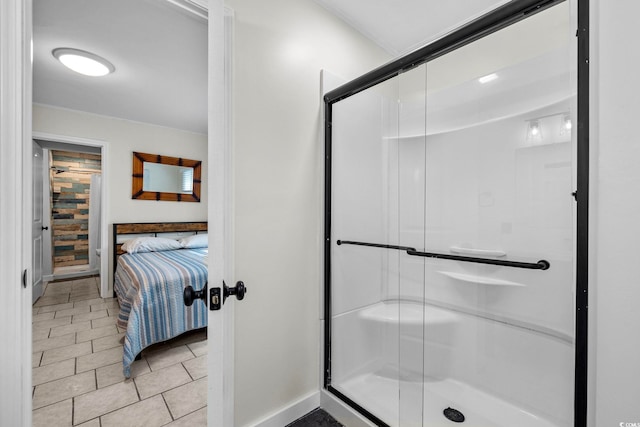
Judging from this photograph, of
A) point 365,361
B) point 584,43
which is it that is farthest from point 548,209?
point 365,361

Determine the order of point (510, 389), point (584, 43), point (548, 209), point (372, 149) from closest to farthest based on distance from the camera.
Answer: point (584, 43), point (548, 209), point (510, 389), point (372, 149)

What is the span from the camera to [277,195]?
1.55 m

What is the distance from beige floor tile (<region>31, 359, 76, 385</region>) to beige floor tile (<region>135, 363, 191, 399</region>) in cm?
56

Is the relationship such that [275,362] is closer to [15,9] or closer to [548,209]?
[548,209]

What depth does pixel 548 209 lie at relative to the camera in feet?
3.92

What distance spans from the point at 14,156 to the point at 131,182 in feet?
12.3

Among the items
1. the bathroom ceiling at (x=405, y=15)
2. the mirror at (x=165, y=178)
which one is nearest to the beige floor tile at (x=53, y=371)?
the mirror at (x=165, y=178)

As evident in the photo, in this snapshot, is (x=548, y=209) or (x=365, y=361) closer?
(x=548, y=209)

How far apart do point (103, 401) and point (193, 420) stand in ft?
2.19

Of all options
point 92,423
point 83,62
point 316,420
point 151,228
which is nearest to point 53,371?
point 92,423

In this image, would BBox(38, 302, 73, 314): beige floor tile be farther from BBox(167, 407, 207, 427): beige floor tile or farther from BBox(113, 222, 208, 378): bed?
BBox(167, 407, 207, 427): beige floor tile

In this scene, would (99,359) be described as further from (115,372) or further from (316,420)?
(316,420)

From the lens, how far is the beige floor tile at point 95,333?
2693mm

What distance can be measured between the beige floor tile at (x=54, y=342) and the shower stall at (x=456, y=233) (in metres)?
2.53
